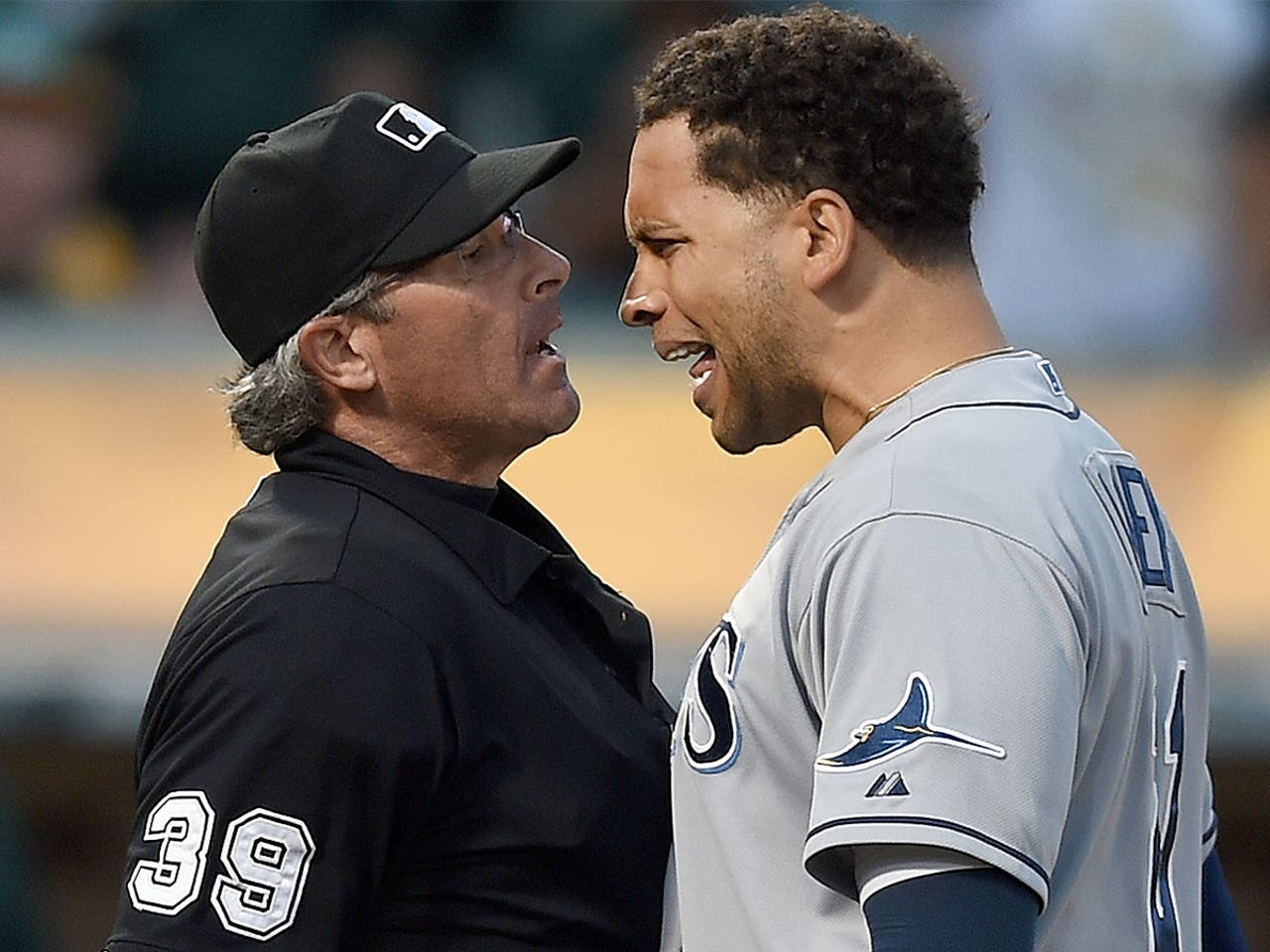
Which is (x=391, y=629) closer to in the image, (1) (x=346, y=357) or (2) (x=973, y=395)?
(1) (x=346, y=357)

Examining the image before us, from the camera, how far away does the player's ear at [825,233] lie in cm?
178

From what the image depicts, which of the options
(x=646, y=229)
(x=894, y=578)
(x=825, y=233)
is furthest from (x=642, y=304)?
(x=894, y=578)

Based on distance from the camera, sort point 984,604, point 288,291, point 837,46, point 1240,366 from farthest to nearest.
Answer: point 1240,366
point 288,291
point 837,46
point 984,604

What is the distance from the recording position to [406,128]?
6.99 feet

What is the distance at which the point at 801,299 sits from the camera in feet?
5.97

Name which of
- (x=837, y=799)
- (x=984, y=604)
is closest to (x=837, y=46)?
(x=984, y=604)

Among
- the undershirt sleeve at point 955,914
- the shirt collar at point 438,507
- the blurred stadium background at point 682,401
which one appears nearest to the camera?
the undershirt sleeve at point 955,914

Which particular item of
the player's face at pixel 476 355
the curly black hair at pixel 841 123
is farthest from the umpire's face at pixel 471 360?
the curly black hair at pixel 841 123

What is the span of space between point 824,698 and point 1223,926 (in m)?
0.68

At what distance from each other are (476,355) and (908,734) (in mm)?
735

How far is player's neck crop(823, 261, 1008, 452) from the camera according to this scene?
181 cm

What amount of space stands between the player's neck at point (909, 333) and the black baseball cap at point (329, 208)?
0.43 meters

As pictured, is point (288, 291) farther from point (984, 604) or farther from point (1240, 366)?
point (1240, 366)

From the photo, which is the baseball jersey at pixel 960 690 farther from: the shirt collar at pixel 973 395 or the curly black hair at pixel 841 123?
the curly black hair at pixel 841 123
